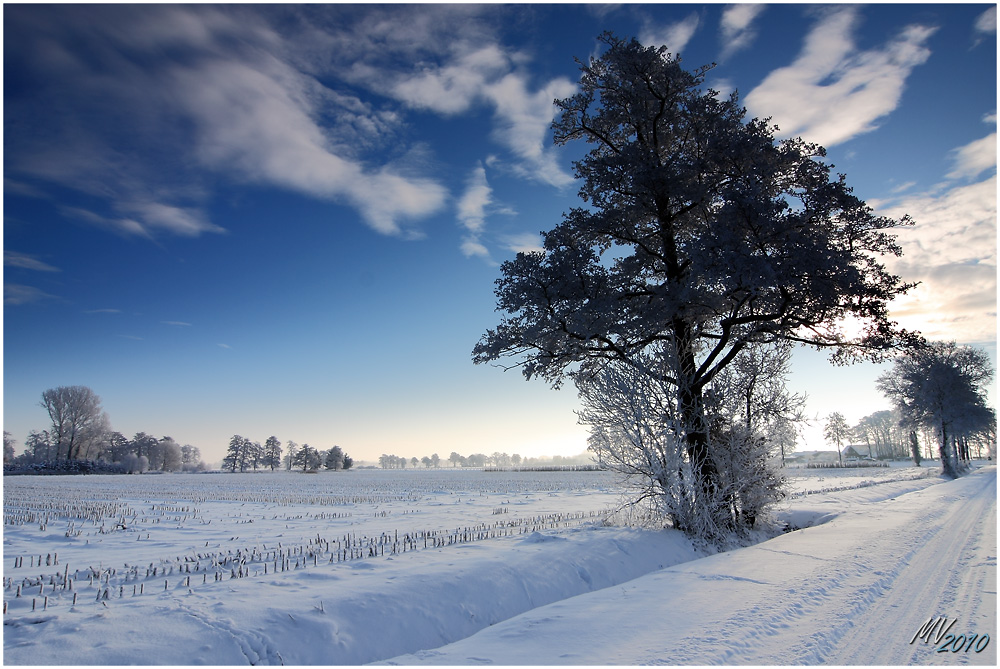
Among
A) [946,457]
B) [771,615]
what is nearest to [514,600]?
[771,615]

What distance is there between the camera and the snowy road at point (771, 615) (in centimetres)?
450

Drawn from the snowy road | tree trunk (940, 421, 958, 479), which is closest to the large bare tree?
the snowy road

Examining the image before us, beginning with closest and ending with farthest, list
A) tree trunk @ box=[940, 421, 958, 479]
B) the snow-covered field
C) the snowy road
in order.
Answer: the snowy road < the snow-covered field < tree trunk @ box=[940, 421, 958, 479]

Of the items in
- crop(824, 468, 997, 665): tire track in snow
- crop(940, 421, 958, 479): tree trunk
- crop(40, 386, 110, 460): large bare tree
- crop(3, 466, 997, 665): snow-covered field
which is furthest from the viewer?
crop(40, 386, 110, 460): large bare tree

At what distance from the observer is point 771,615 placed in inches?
212

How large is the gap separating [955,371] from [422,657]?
53.4 meters

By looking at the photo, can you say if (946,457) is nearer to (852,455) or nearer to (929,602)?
(929,602)

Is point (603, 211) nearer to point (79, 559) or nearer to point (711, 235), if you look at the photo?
point (711, 235)

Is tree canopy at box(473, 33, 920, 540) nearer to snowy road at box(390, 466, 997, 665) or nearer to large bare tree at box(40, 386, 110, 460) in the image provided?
snowy road at box(390, 466, 997, 665)

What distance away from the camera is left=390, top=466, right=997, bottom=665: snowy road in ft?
14.8

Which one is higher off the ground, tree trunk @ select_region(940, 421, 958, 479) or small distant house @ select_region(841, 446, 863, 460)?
tree trunk @ select_region(940, 421, 958, 479)

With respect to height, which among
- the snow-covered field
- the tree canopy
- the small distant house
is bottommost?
the small distant house

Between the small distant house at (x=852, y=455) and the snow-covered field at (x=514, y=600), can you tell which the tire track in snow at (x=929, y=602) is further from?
the small distant house at (x=852, y=455)

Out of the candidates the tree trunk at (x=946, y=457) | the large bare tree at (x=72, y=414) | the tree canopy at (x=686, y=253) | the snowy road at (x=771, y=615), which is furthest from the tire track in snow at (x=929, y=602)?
the large bare tree at (x=72, y=414)
